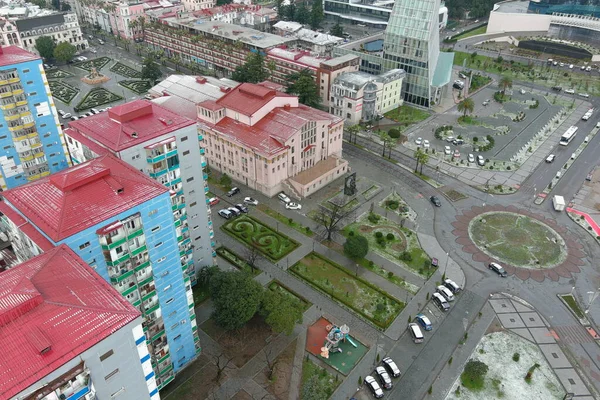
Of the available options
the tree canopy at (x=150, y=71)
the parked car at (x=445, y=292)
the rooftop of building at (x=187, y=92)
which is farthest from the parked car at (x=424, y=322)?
the tree canopy at (x=150, y=71)

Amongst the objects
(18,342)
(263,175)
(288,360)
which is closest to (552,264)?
(288,360)

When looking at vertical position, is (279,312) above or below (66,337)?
below

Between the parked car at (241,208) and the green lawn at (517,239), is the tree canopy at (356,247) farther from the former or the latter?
the parked car at (241,208)

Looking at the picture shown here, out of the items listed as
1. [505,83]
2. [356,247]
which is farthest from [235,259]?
[505,83]

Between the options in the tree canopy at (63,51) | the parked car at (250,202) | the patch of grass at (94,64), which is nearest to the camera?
the parked car at (250,202)

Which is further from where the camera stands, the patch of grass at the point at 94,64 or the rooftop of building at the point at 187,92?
the patch of grass at the point at 94,64

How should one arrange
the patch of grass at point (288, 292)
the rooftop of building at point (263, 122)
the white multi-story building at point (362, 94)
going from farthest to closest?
the white multi-story building at point (362, 94), the rooftop of building at point (263, 122), the patch of grass at point (288, 292)

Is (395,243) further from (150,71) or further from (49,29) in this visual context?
(49,29)
